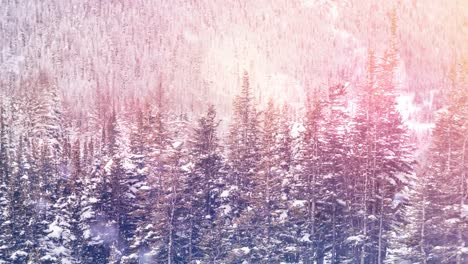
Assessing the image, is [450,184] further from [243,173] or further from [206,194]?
[206,194]

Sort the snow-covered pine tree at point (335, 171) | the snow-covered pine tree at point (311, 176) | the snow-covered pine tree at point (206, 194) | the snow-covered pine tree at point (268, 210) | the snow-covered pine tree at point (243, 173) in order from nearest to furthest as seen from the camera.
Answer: the snow-covered pine tree at point (311, 176) < the snow-covered pine tree at point (335, 171) < the snow-covered pine tree at point (268, 210) < the snow-covered pine tree at point (243, 173) < the snow-covered pine tree at point (206, 194)

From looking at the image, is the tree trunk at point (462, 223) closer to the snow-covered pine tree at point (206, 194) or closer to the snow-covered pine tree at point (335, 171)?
the snow-covered pine tree at point (335, 171)

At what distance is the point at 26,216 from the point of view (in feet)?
127

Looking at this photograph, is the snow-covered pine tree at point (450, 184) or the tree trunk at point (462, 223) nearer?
the tree trunk at point (462, 223)

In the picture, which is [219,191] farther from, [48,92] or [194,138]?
[48,92]

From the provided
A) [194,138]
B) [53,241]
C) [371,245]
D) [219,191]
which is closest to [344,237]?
[371,245]

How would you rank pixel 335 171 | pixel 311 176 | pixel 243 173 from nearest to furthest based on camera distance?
1. pixel 311 176
2. pixel 335 171
3. pixel 243 173

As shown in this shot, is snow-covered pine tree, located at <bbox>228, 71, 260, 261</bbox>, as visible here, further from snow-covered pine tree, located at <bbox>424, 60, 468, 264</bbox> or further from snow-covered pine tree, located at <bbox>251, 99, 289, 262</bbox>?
snow-covered pine tree, located at <bbox>424, 60, 468, 264</bbox>

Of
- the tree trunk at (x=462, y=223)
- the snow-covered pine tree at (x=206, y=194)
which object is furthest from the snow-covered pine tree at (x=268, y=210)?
the tree trunk at (x=462, y=223)

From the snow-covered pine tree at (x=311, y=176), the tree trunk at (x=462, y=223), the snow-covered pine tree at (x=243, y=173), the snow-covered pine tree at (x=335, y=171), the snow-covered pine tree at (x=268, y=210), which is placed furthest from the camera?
the snow-covered pine tree at (x=243, y=173)

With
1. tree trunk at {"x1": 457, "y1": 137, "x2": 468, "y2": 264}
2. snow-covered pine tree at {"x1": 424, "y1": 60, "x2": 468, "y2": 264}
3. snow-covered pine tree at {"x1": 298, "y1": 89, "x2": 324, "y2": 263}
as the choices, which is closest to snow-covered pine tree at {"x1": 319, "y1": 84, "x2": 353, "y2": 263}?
snow-covered pine tree at {"x1": 298, "y1": 89, "x2": 324, "y2": 263}

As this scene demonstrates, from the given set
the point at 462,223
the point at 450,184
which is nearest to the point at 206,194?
the point at 450,184

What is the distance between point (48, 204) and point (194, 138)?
14955 millimetres

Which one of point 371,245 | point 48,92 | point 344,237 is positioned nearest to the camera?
point 371,245
